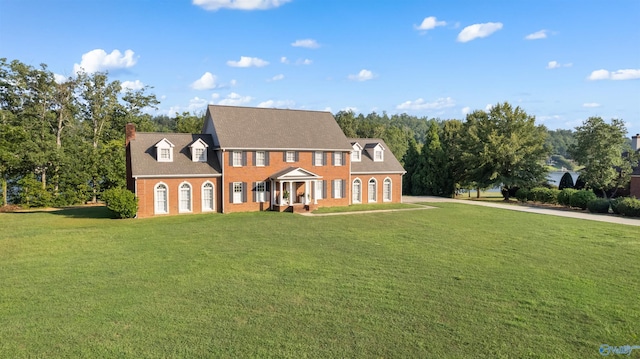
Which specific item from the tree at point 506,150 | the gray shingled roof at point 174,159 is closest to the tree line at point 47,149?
the gray shingled roof at point 174,159

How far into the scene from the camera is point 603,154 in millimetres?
36562

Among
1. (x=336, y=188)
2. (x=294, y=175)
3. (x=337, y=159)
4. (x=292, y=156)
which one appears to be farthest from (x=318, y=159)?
(x=294, y=175)

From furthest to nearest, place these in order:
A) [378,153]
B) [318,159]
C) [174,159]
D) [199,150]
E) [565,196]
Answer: [378,153], [565,196], [318,159], [199,150], [174,159]

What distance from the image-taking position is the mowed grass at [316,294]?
8.05m

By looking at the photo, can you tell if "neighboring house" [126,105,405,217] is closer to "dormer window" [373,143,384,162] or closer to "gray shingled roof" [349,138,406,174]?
"gray shingled roof" [349,138,406,174]

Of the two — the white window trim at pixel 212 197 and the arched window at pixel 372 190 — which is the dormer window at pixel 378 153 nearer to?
the arched window at pixel 372 190

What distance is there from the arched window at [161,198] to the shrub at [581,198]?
29820 mm

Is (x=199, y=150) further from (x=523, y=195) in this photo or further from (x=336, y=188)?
(x=523, y=195)

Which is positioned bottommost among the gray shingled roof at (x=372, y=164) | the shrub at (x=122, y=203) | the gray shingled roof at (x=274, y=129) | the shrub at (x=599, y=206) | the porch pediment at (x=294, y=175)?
the shrub at (x=599, y=206)

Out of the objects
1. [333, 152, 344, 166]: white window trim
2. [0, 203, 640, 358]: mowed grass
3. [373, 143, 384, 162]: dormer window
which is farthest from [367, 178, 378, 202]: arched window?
[0, 203, 640, 358]: mowed grass

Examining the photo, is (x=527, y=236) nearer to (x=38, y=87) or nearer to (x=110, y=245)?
(x=110, y=245)

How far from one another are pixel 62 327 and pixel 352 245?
35.9ft

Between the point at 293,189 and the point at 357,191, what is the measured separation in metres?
6.07

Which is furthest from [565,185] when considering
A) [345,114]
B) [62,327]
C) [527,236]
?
[62,327]
